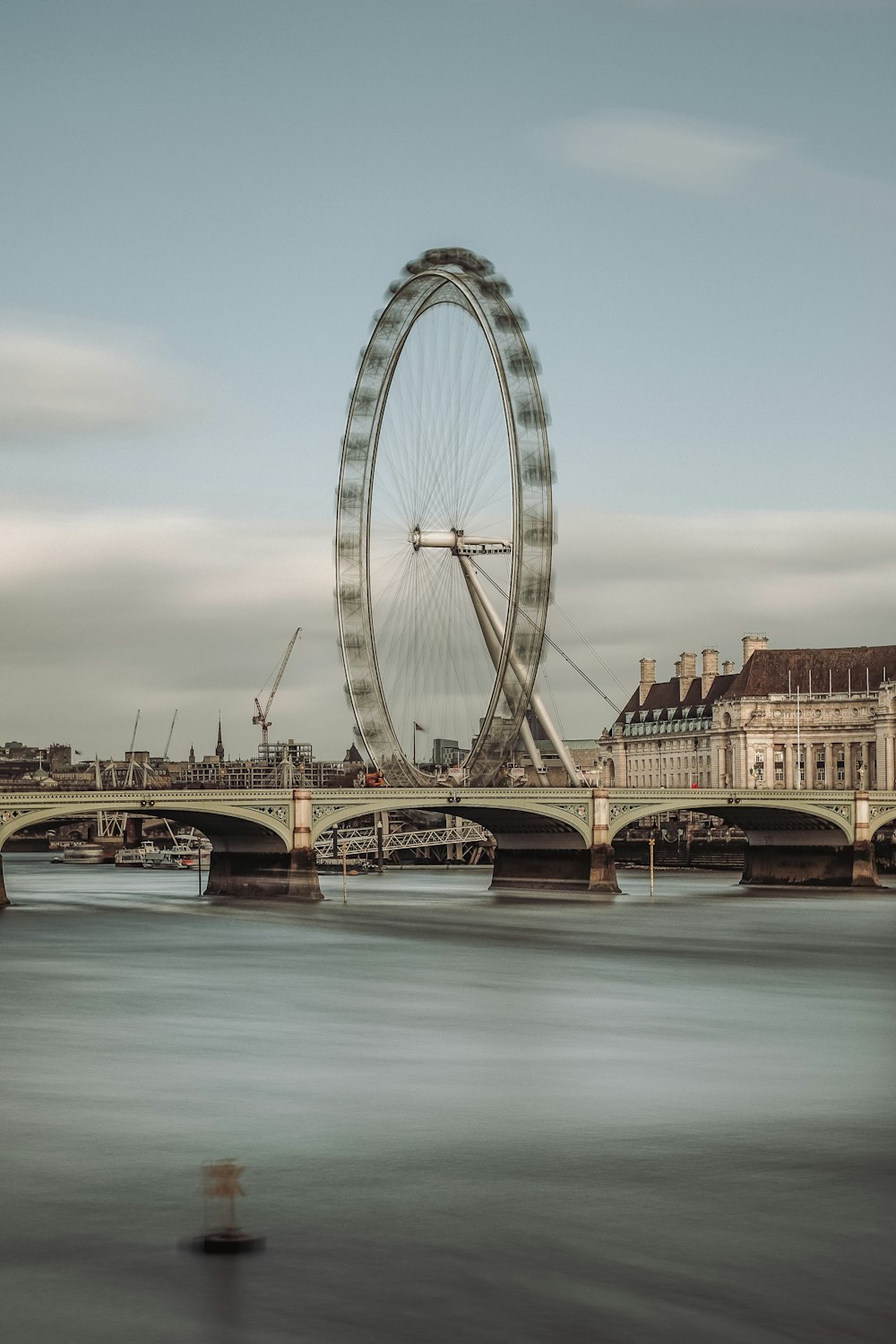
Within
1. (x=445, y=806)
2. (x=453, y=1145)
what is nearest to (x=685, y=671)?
(x=445, y=806)

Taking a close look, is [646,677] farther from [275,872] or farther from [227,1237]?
[227,1237]

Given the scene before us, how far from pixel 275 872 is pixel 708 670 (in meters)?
108

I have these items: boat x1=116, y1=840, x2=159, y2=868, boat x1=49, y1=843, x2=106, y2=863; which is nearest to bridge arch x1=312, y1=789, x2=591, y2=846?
boat x1=116, y1=840, x2=159, y2=868

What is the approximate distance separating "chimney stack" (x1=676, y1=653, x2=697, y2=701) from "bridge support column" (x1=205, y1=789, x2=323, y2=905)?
105588mm

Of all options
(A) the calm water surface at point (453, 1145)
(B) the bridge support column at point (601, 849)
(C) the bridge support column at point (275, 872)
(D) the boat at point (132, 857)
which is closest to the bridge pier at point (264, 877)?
(C) the bridge support column at point (275, 872)

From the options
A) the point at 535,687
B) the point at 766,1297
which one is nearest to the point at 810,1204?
the point at 766,1297

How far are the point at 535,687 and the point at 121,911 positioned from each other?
20.9 metres

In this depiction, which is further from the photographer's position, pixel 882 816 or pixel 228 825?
pixel 882 816

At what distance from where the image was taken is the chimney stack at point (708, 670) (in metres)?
179

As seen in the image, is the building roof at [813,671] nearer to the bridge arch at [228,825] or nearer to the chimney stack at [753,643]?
the chimney stack at [753,643]

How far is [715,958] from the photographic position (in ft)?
169

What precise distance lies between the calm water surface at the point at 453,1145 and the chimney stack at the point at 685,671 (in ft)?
442

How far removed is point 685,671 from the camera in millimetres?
187250

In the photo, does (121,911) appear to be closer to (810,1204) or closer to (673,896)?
(673,896)
